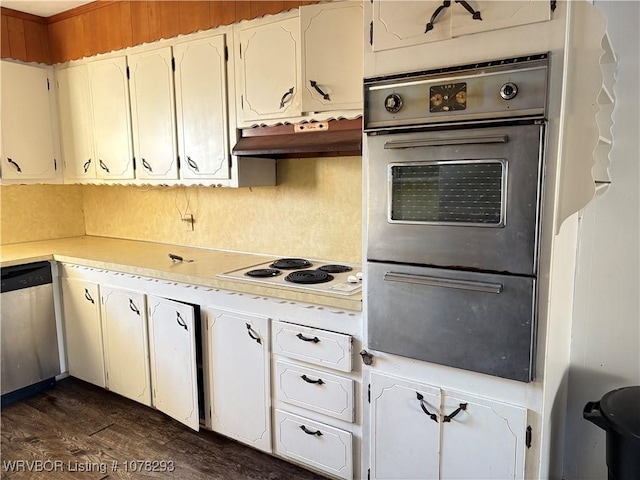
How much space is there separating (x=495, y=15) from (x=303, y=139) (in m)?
1.01

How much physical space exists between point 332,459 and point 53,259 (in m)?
2.22

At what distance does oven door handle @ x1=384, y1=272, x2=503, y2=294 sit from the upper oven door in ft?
0.17

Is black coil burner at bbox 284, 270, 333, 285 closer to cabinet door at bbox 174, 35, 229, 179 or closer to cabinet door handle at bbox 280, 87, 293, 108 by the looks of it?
cabinet door at bbox 174, 35, 229, 179

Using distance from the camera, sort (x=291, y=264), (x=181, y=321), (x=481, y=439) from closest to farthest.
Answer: (x=481, y=439)
(x=181, y=321)
(x=291, y=264)

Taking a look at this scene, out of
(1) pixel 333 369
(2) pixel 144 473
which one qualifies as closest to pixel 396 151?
(1) pixel 333 369

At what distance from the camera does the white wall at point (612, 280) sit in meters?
1.77

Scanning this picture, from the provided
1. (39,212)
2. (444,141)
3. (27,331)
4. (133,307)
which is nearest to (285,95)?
(444,141)

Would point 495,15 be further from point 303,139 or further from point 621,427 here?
point 621,427

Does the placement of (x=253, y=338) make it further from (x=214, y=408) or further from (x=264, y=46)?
(x=264, y=46)

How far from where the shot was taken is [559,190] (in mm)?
1398

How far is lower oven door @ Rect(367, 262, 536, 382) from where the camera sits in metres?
1.47

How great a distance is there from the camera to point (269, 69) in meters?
2.27

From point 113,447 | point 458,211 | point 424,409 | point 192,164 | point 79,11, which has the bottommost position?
point 113,447

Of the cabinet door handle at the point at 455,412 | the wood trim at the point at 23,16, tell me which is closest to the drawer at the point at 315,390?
the cabinet door handle at the point at 455,412
